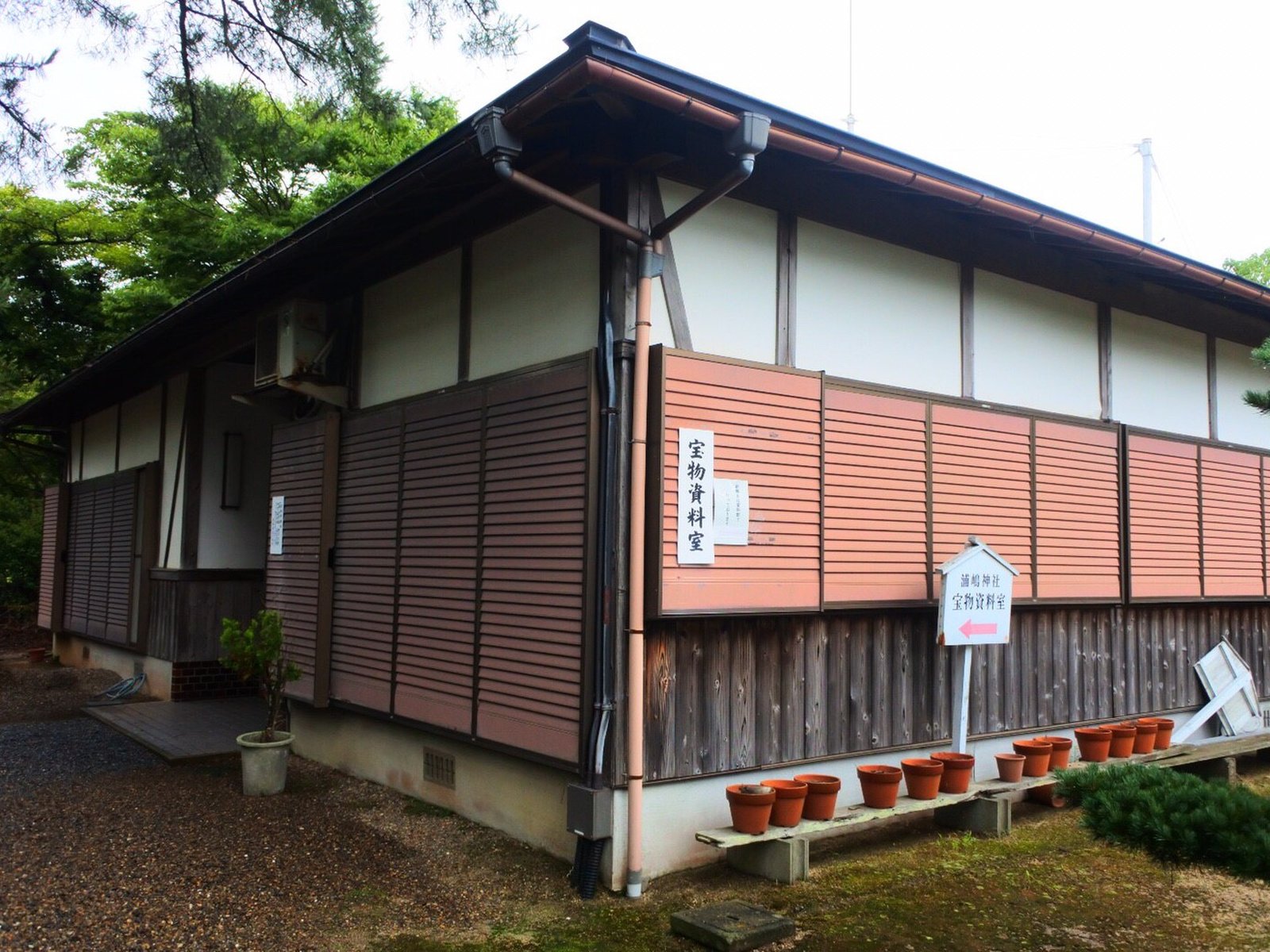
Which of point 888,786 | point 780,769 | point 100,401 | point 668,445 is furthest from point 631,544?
point 100,401

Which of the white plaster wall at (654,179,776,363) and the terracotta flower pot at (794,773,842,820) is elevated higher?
the white plaster wall at (654,179,776,363)

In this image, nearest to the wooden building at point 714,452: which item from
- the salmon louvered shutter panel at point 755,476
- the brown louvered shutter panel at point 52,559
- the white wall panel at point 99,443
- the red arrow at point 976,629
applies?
the salmon louvered shutter panel at point 755,476

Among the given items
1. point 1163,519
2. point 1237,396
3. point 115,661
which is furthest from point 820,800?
point 115,661

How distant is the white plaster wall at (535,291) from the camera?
5.34 m

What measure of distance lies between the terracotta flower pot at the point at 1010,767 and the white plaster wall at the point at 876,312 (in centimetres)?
232

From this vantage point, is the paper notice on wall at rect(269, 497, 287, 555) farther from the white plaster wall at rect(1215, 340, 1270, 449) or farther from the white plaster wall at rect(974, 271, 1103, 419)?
the white plaster wall at rect(1215, 340, 1270, 449)

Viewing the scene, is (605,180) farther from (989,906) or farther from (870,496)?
(989,906)

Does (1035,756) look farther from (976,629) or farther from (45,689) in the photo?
(45,689)

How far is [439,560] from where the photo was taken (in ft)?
20.5

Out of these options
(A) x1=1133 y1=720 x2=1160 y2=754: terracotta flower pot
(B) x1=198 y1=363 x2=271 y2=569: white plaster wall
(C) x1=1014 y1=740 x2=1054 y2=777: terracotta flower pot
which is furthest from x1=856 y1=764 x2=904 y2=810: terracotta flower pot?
(B) x1=198 y1=363 x2=271 y2=569: white plaster wall

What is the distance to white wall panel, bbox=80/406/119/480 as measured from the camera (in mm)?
13016

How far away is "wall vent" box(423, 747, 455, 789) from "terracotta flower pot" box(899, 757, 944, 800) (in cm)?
268

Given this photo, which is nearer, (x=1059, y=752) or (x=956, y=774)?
(x=956, y=774)

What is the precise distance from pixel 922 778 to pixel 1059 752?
4.63 feet
